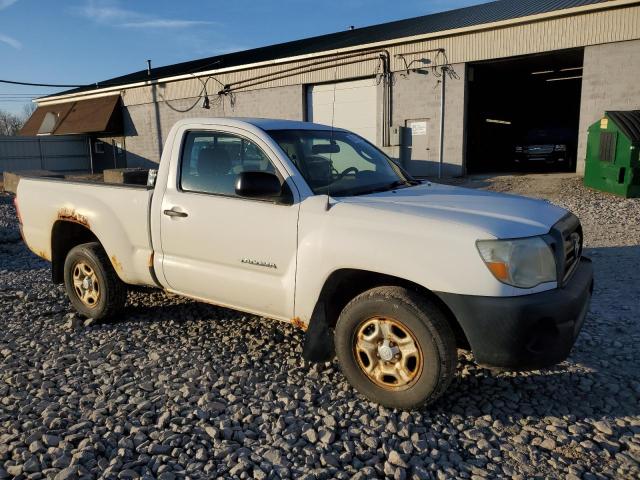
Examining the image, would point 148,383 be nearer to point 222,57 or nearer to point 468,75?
point 468,75

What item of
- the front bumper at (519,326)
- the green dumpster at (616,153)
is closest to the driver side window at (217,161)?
the front bumper at (519,326)

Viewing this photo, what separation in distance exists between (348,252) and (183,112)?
25.9m

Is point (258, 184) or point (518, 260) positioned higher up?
point (258, 184)

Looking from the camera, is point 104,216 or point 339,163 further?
point 104,216

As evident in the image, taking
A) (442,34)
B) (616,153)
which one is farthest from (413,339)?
(442,34)

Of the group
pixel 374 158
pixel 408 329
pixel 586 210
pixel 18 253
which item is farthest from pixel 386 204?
pixel 586 210

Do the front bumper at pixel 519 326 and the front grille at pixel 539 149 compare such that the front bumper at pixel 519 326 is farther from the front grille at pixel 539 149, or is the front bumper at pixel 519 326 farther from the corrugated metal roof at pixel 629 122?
the front grille at pixel 539 149

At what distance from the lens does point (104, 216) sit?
4773 mm

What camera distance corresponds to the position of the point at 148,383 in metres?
3.76

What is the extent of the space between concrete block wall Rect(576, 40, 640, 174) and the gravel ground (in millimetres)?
12997

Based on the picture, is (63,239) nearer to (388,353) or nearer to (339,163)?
(339,163)

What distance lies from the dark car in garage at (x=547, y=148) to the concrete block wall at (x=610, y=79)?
2.15m

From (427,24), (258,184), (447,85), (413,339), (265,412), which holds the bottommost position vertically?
(265,412)

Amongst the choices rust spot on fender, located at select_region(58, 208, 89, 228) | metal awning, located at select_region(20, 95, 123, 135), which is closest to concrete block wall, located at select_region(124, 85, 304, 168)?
metal awning, located at select_region(20, 95, 123, 135)
